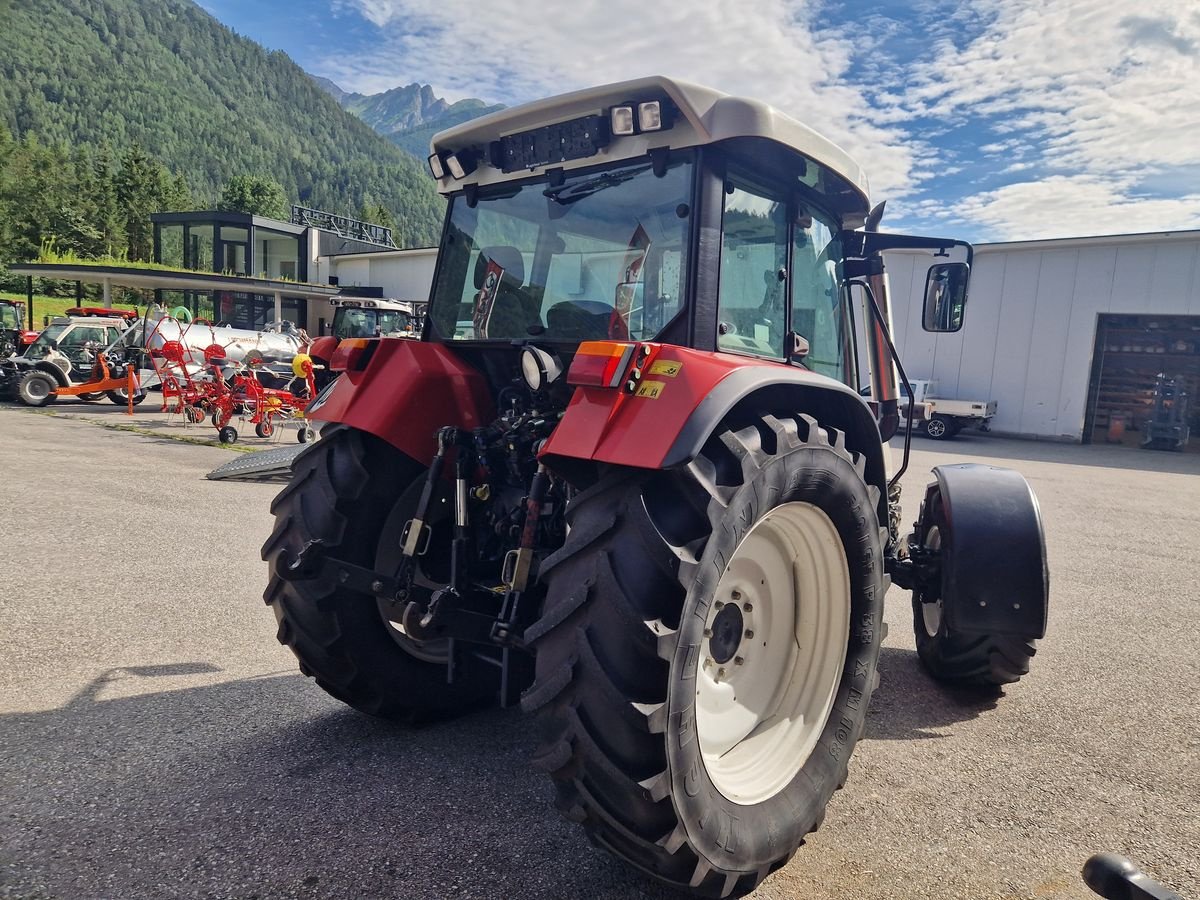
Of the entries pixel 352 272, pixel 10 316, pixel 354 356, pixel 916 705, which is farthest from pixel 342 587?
pixel 352 272

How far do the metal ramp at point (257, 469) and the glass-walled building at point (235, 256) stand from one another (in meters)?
27.9

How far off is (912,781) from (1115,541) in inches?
269

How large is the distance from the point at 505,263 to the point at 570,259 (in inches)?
14.6

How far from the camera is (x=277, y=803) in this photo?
8.51 feet

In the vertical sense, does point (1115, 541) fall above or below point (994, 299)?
below

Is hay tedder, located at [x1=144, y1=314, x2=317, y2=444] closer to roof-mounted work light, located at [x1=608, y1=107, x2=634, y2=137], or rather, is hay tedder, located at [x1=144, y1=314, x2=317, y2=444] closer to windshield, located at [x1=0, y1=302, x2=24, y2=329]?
windshield, located at [x1=0, y1=302, x2=24, y2=329]

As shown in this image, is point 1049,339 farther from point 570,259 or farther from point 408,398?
point 408,398

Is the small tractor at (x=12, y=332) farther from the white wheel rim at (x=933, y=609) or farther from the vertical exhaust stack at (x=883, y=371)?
the white wheel rim at (x=933, y=609)

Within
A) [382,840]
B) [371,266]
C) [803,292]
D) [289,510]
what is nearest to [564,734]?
[382,840]

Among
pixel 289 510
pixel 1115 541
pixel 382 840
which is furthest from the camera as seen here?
pixel 1115 541

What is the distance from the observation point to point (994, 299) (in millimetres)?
22234

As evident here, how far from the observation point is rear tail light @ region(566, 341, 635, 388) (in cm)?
209

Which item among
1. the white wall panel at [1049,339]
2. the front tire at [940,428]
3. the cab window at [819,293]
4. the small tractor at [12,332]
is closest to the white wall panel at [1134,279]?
the white wall panel at [1049,339]

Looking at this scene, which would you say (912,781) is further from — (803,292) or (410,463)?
(410,463)
